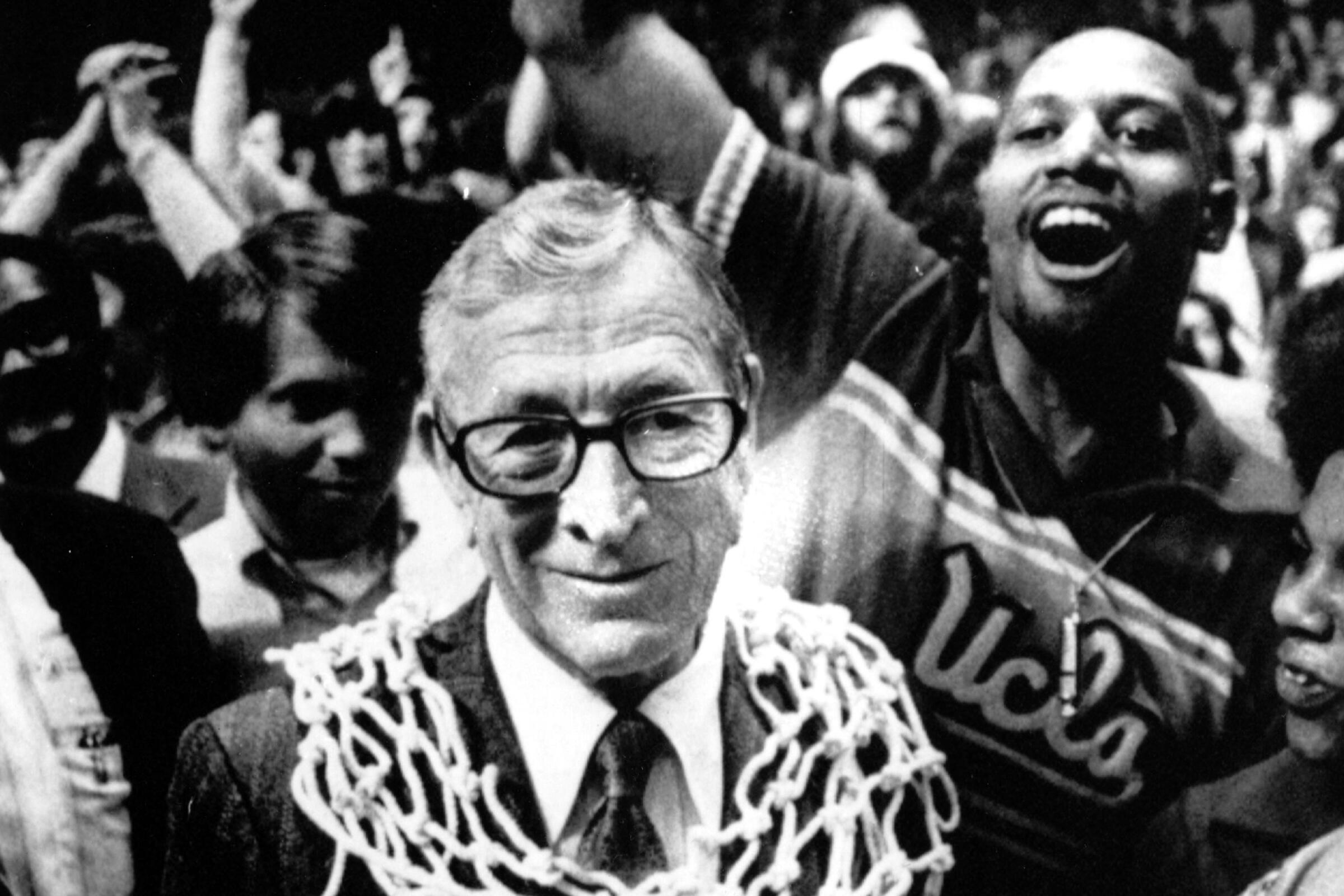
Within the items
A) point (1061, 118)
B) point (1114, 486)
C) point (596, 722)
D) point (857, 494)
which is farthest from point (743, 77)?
point (596, 722)

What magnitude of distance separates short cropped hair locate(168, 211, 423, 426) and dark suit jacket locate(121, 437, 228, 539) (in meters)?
0.06

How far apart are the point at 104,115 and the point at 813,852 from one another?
1.28 meters

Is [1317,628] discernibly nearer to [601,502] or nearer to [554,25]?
[601,502]

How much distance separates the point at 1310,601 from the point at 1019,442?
0.40 metres

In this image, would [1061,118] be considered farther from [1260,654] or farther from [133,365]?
[133,365]

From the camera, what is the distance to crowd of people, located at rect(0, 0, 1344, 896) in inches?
63.9

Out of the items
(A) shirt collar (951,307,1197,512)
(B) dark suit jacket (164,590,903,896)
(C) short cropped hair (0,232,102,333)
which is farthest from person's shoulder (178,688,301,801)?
(A) shirt collar (951,307,1197,512)

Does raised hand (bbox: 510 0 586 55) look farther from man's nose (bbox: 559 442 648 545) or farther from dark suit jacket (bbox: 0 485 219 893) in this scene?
dark suit jacket (bbox: 0 485 219 893)

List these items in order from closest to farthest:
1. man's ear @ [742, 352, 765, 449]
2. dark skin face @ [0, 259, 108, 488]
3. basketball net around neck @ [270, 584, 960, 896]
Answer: basketball net around neck @ [270, 584, 960, 896]
man's ear @ [742, 352, 765, 449]
dark skin face @ [0, 259, 108, 488]

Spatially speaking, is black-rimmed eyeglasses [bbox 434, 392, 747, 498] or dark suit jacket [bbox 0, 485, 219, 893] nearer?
black-rimmed eyeglasses [bbox 434, 392, 747, 498]

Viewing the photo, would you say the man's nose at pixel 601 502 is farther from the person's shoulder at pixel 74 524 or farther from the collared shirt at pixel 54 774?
the collared shirt at pixel 54 774

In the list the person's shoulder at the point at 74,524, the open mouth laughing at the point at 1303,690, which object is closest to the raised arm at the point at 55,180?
the person's shoulder at the point at 74,524

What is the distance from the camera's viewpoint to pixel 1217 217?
5.57 feet

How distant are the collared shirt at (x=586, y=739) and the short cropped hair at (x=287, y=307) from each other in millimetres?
365
